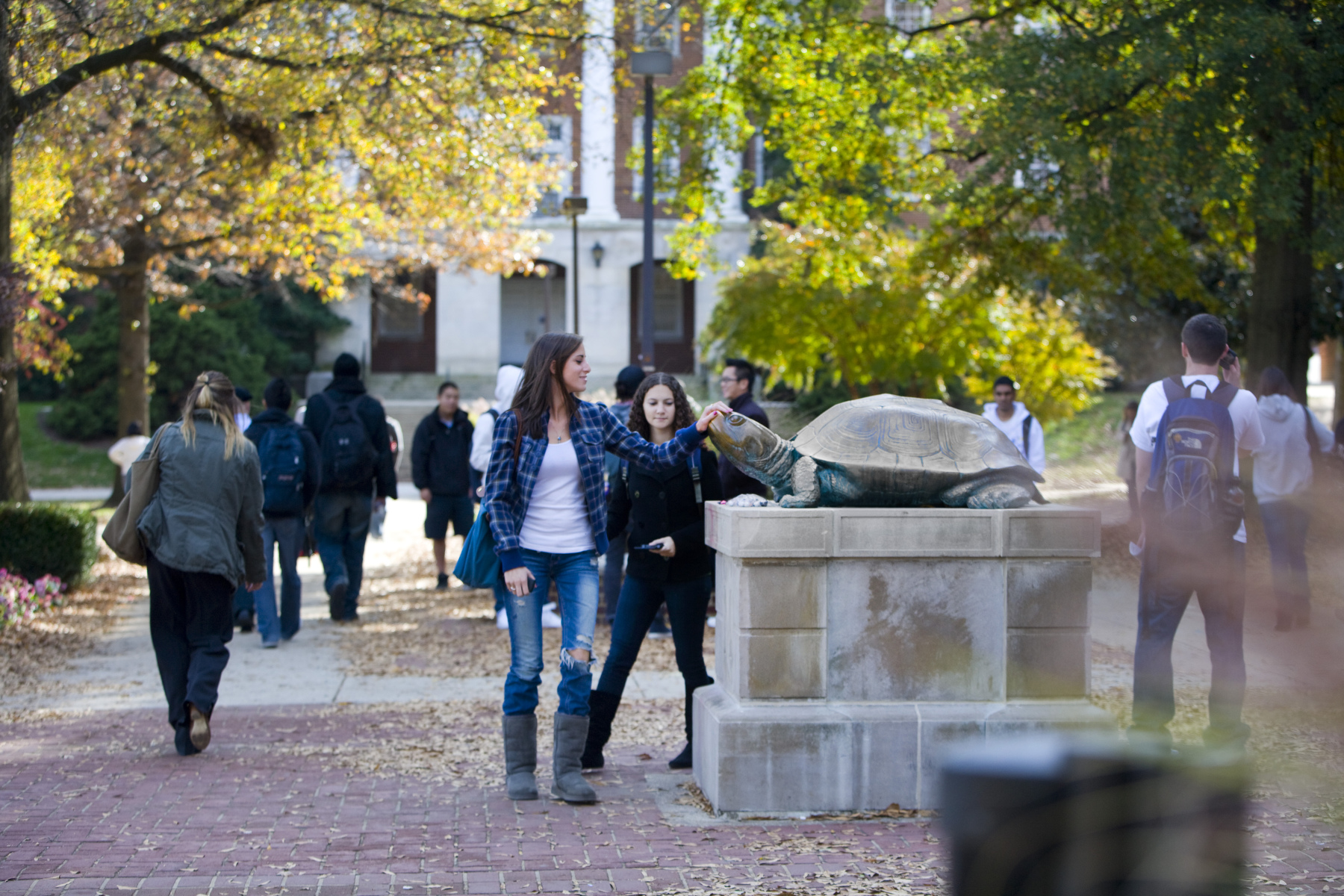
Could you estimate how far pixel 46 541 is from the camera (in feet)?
37.1

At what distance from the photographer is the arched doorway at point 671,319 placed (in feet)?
122

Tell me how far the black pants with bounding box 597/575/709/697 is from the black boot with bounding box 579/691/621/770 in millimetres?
36

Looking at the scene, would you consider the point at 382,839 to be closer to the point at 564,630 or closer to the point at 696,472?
the point at 564,630

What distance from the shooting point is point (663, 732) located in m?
6.76

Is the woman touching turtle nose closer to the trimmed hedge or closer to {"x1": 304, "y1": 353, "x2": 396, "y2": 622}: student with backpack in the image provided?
{"x1": 304, "y1": 353, "x2": 396, "y2": 622}: student with backpack

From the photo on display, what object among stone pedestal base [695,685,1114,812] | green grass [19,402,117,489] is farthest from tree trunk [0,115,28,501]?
green grass [19,402,117,489]

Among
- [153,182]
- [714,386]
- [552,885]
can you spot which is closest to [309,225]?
[153,182]

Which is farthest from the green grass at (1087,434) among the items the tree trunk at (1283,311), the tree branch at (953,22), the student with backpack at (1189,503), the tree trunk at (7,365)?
the student with backpack at (1189,503)

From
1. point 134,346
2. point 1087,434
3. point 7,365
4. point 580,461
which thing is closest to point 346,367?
point 7,365

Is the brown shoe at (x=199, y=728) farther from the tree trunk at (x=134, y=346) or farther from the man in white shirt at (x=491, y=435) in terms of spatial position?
the tree trunk at (x=134, y=346)

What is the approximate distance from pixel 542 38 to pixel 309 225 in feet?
21.0

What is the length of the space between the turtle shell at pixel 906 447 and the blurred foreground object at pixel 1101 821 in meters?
3.94

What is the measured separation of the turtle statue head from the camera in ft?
17.3

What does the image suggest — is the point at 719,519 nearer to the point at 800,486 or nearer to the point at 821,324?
the point at 800,486
